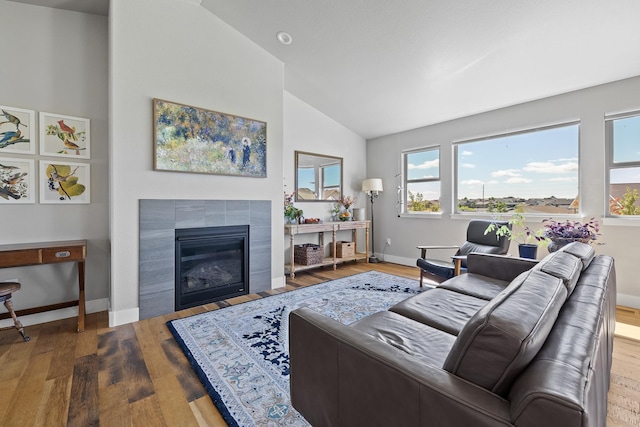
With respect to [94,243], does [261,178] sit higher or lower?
higher

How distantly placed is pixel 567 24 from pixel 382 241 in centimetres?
396

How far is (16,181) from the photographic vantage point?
8.77 ft

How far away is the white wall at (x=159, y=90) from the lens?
2.76m

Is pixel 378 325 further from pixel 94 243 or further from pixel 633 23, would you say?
pixel 633 23

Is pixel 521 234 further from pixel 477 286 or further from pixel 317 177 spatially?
pixel 317 177

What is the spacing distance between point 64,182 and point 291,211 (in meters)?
2.68

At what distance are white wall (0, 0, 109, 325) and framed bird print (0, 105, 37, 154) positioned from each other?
62 mm

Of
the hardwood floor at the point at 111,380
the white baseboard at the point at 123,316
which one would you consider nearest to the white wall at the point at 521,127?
the hardwood floor at the point at 111,380

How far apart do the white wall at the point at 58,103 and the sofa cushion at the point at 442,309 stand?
306cm

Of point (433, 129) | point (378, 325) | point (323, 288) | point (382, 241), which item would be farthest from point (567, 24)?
point (382, 241)

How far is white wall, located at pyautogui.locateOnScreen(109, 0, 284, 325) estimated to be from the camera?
2.76 m

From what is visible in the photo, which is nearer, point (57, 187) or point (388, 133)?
point (57, 187)

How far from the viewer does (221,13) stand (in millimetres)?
3283

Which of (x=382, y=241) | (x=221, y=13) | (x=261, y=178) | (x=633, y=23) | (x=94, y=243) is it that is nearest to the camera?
(x=633, y=23)
